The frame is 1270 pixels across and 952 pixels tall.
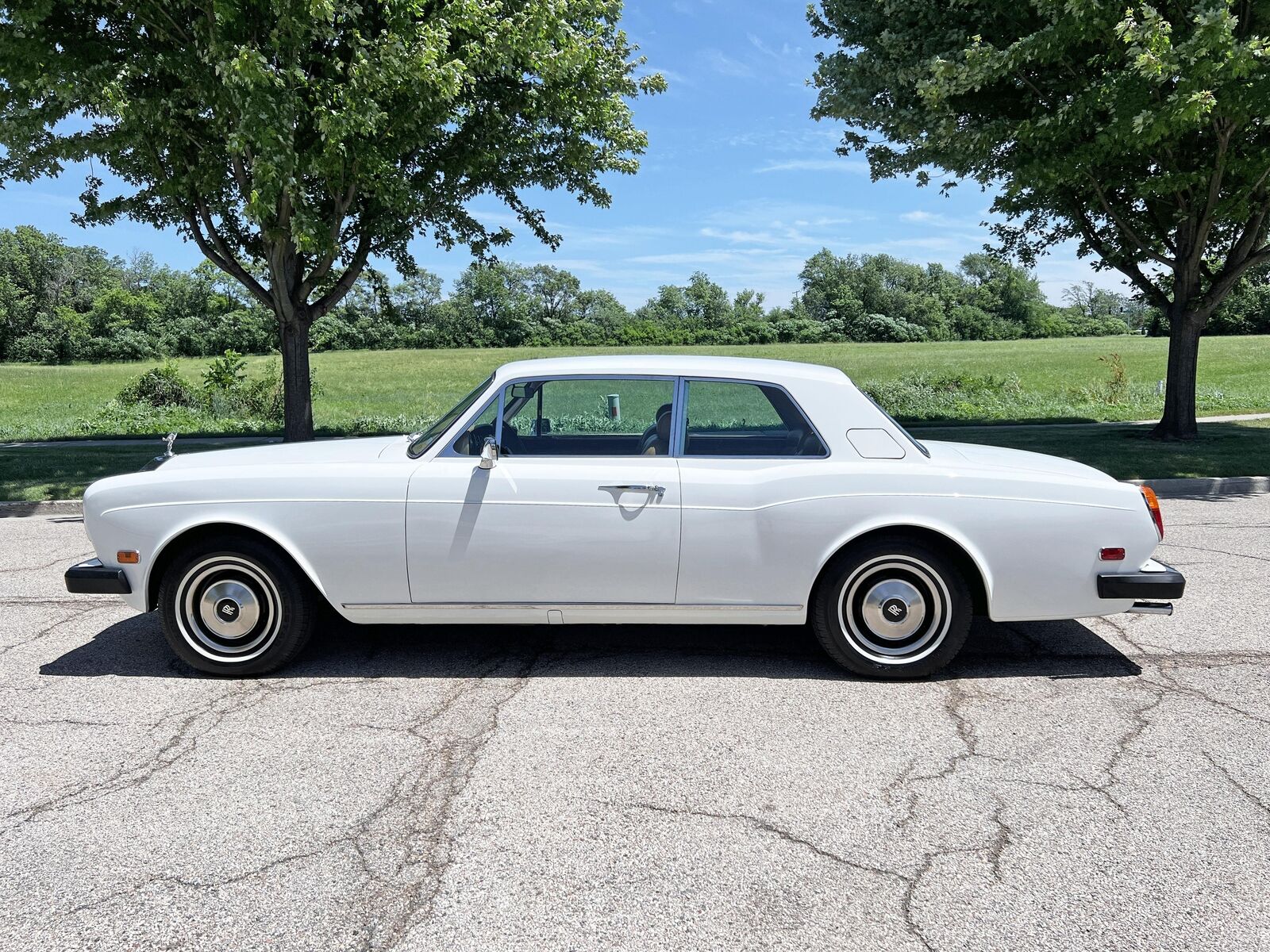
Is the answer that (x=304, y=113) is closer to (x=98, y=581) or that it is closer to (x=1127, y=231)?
(x=98, y=581)

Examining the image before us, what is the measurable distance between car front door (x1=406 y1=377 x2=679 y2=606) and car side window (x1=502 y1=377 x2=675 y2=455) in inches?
4.5

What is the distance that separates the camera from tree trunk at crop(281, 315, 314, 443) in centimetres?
1413

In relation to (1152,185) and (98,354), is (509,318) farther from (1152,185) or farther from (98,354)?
(1152,185)

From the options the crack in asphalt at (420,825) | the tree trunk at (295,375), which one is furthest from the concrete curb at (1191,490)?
the crack in asphalt at (420,825)

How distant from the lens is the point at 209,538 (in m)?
4.52

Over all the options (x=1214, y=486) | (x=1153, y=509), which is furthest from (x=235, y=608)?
(x=1214, y=486)

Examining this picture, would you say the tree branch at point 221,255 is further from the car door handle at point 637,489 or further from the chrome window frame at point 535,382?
the car door handle at point 637,489

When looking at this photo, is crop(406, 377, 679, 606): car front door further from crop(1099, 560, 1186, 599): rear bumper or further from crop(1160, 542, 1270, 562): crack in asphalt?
crop(1160, 542, 1270, 562): crack in asphalt

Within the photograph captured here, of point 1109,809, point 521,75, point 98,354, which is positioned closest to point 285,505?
point 1109,809

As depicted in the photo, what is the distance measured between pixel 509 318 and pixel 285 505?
250 ft

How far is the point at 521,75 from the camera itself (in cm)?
1335

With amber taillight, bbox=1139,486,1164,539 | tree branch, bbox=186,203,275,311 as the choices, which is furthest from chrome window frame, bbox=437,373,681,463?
tree branch, bbox=186,203,275,311

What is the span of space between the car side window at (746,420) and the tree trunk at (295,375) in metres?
10.9

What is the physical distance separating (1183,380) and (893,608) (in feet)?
41.2
